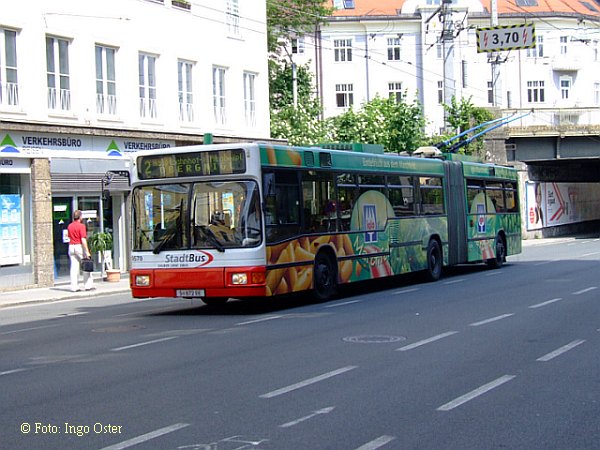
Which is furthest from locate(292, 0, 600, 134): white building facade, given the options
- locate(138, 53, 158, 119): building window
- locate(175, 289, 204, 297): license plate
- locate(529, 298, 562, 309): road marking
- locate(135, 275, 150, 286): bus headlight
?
locate(175, 289, 204, 297): license plate

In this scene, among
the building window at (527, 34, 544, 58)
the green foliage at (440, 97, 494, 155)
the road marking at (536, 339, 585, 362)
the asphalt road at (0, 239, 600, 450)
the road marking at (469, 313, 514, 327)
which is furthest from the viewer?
the building window at (527, 34, 544, 58)

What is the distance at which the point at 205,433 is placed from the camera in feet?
23.1

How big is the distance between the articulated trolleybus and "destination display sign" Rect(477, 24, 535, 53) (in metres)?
17.3

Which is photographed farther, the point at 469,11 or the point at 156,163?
the point at 469,11

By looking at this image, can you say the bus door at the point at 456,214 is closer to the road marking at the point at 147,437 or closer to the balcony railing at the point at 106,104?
the balcony railing at the point at 106,104

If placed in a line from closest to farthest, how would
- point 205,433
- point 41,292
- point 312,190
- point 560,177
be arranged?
1. point 205,433
2. point 312,190
3. point 41,292
4. point 560,177

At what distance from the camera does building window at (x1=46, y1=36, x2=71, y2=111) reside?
2481 cm

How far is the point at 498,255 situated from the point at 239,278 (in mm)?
13112

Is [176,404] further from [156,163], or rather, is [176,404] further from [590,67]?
[590,67]

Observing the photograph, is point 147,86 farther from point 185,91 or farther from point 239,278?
point 239,278

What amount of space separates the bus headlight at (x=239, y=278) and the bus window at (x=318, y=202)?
6.38ft

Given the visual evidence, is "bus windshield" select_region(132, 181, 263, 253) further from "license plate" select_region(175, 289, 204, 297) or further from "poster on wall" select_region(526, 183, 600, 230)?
"poster on wall" select_region(526, 183, 600, 230)

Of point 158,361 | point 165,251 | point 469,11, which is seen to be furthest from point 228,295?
point 469,11

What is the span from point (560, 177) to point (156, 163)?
147 feet
